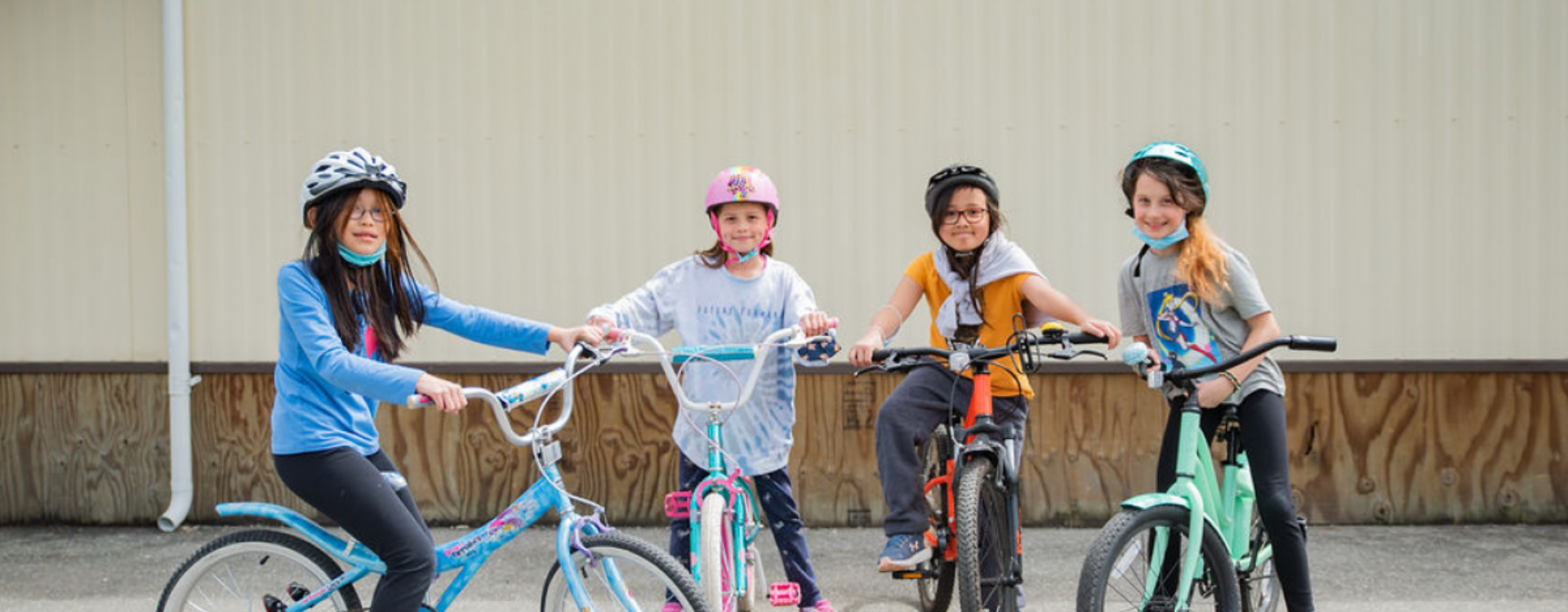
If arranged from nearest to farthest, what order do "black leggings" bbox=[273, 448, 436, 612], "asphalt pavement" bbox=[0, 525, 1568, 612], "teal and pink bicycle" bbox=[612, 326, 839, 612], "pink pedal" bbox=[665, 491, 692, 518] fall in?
"black leggings" bbox=[273, 448, 436, 612] < "teal and pink bicycle" bbox=[612, 326, 839, 612] < "pink pedal" bbox=[665, 491, 692, 518] < "asphalt pavement" bbox=[0, 525, 1568, 612]

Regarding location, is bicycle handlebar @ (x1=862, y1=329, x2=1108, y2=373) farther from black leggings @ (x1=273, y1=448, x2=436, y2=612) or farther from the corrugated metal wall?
the corrugated metal wall

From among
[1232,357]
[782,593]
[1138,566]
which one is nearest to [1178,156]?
[1232,357]

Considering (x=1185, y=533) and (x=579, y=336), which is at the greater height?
(x=579, y=336)

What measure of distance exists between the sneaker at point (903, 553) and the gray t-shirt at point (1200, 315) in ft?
3.15

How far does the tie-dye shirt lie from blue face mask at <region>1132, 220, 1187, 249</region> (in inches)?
40.9

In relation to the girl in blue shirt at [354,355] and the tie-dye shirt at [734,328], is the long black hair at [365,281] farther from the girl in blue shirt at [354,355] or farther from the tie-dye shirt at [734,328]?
the tie-dye shirt at [734,328]

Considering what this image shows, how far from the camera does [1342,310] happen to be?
19.4 feet

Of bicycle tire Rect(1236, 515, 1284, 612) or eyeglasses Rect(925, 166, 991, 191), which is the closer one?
bicycle tire Rect(1236, 515, 1284, 612)

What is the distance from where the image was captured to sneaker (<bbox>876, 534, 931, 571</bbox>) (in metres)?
4.02

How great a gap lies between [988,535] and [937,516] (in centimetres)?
40

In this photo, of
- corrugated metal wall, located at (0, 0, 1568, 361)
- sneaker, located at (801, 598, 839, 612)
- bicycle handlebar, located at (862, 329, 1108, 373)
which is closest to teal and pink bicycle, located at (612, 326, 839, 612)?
bicycle handlebar, located at (862, 329, 1108, 373)

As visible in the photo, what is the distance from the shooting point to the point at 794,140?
6.01 meters

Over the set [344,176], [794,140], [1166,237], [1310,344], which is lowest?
[1310,344]

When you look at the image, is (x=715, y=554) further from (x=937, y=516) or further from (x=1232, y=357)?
(x=1232, y=357)
